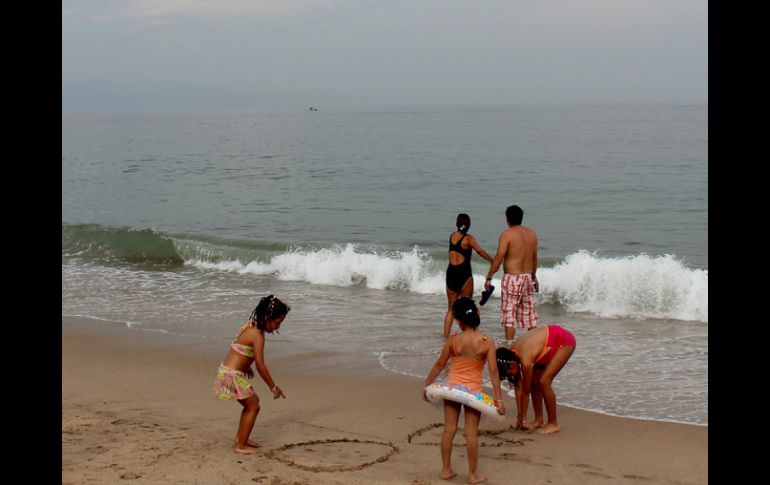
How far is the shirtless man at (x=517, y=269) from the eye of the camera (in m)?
9.85

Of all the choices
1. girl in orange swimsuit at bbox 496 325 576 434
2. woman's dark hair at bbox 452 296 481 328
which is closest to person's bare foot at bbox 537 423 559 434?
girl in orange swimsuit at bbox 496 325 576 434

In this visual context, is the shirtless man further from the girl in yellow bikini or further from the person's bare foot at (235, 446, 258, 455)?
the person's bare foot at (235, 446, 258, 455)

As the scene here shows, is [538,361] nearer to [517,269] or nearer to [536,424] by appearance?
[536,424]

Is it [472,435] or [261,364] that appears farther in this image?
[261,364]

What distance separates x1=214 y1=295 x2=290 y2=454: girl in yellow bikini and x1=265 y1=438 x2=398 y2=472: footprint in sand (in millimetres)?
294

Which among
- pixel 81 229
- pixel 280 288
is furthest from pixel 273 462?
pixel 81 229

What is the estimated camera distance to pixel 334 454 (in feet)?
22.0

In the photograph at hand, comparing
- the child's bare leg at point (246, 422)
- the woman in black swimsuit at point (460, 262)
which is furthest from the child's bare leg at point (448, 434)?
the woman in black swimsuit at point (460, 262)

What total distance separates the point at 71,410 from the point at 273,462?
244 centimetres

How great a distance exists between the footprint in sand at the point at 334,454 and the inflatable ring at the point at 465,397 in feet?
3.08

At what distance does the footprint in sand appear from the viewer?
252 inches

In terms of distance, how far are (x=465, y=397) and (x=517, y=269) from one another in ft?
14.0

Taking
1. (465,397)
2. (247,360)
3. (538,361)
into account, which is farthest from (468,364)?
(247,360)

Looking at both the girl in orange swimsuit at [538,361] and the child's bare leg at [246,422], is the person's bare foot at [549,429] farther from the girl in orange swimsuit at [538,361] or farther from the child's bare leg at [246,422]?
the child's bare leg at [246,422]
